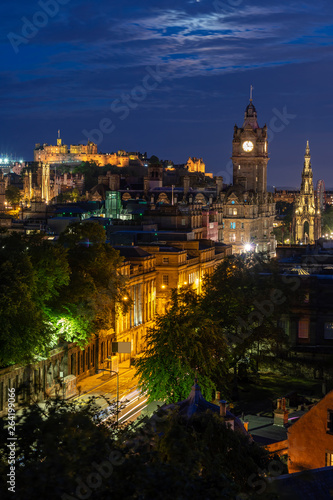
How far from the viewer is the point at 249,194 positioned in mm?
151125

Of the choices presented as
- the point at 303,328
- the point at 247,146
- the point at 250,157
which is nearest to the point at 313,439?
the point at 303,328

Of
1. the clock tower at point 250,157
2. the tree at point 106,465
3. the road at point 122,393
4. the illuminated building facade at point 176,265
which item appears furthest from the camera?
the clock tower at point 250,157

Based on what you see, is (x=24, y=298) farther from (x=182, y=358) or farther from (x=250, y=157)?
(x=250, y=157)

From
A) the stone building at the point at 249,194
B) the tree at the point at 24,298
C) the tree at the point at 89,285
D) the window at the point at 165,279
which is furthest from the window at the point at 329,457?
the stone building at the point at 249,194

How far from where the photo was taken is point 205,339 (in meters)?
50.2

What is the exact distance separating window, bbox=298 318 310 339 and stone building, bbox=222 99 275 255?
277 ft

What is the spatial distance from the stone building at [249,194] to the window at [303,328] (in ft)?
277

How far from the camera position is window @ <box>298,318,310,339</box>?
61388 millimetres

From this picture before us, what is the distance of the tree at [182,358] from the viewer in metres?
45.1

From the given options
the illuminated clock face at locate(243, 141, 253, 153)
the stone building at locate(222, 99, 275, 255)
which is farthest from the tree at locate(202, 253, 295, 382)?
the illuminated clock face at locate(243, 141, 253, 153)

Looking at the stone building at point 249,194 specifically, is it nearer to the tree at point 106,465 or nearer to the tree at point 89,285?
the tree at point 89,285

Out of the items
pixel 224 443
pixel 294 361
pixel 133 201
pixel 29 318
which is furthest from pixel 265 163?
pixel 224 443

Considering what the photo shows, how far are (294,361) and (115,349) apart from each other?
13.2m

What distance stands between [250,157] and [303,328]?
102 m
